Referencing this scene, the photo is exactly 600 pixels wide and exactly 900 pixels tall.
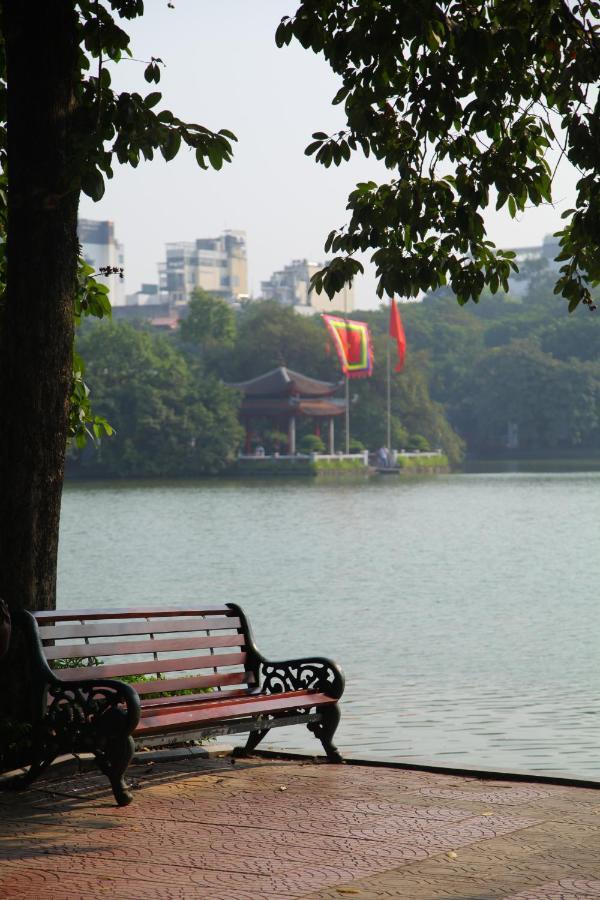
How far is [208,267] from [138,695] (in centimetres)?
16764

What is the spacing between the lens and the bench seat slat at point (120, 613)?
17.1 ft

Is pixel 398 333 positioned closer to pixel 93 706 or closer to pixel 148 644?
pixel 148 644

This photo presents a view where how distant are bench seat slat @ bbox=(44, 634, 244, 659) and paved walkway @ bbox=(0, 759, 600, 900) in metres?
0.49

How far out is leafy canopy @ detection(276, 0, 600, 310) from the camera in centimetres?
538

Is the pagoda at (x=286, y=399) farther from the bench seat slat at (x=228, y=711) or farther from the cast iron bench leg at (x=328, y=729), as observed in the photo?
the bench seat slat at (x=228, y=711)

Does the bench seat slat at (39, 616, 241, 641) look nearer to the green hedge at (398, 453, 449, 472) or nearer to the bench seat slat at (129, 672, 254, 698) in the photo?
the bench seat slat at (129, 672, 254, 698)

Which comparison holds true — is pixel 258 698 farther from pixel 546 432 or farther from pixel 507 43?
pixel 546 432

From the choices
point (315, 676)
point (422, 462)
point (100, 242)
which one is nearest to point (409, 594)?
point (315, 676)

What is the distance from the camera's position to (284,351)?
78.2m

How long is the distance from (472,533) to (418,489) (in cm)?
2624

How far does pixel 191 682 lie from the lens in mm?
5766

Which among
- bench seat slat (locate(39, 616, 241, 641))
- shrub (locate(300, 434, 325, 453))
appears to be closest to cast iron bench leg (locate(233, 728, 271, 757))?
bench seat slat (locate(39, 616, 241, 641))

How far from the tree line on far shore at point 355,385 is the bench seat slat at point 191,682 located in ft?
193

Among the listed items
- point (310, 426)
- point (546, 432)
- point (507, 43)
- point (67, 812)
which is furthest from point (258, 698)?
point (546, 432)
